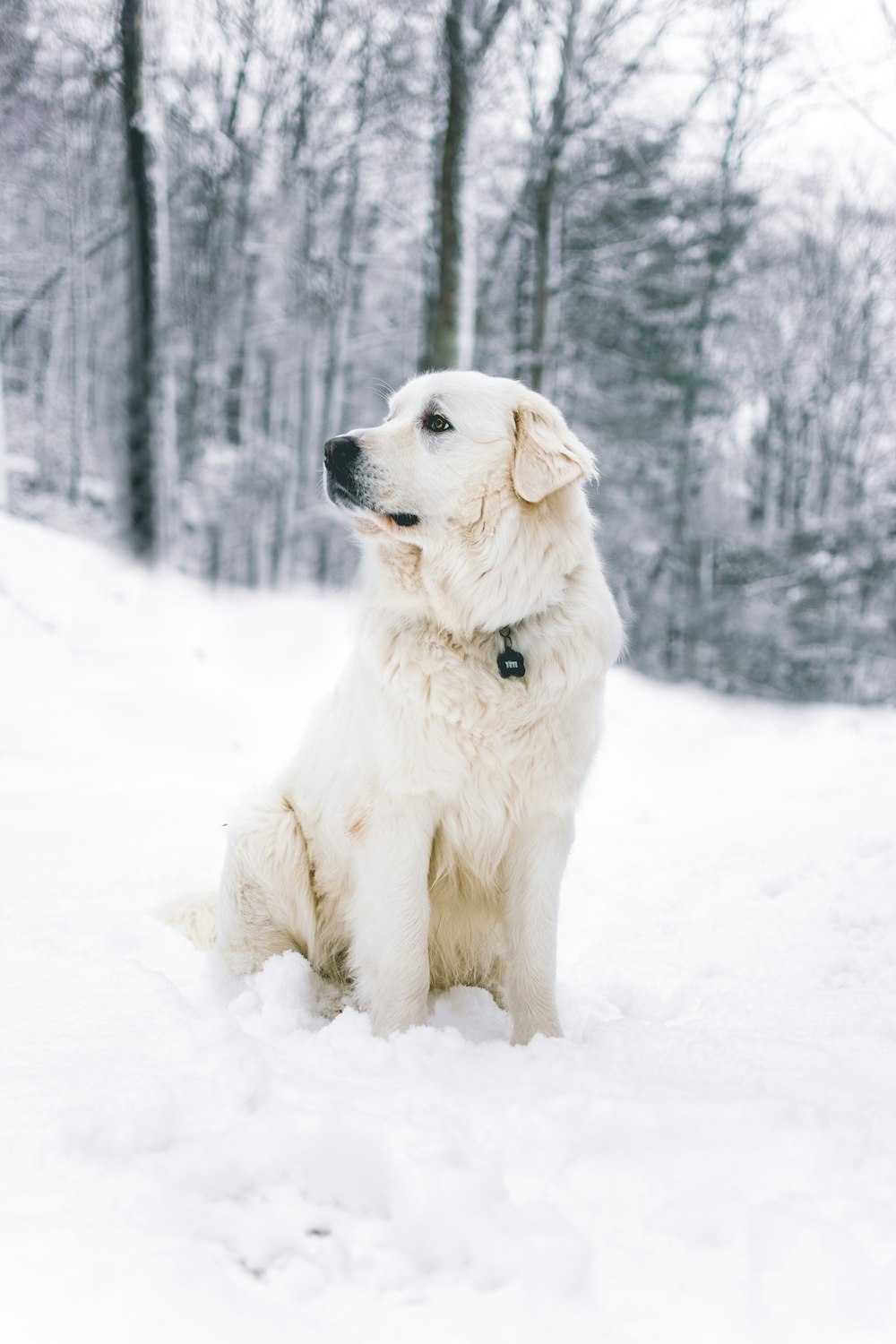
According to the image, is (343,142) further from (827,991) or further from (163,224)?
(827,991)

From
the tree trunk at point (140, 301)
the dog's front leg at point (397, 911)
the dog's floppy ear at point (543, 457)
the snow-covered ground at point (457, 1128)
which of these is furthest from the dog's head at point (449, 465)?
the tree trunk at point (140, 301)

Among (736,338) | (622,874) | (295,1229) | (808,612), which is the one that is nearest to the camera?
(295,1229)

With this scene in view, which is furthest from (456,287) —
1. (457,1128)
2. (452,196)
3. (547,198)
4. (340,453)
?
(457,1128)

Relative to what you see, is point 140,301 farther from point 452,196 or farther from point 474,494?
point 474,494

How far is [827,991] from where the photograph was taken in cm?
257

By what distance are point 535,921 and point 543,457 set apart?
1.24 m

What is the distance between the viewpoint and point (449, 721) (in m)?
2.08

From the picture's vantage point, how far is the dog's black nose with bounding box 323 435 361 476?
231cm

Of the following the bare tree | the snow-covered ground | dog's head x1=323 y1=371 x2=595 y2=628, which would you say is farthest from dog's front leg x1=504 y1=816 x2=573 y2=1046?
the bare tree

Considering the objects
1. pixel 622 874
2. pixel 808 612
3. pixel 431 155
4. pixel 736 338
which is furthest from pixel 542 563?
pixel 736 338

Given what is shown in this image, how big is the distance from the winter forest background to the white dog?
19.7 ft

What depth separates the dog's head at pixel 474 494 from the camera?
7.35 feet

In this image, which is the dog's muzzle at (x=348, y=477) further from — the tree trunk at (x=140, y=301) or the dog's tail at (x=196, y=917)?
the tree trunk at (x=140, y=301)

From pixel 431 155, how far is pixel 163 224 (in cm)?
348
